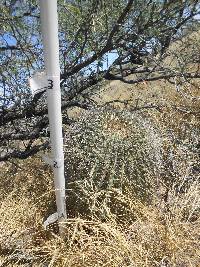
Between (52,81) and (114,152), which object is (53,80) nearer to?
(52,81)

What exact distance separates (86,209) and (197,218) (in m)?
0.93

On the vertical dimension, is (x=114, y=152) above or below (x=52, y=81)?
below

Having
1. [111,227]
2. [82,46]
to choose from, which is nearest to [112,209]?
[111,227]

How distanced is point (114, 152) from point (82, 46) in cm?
95

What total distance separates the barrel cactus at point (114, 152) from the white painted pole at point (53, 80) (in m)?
0.49

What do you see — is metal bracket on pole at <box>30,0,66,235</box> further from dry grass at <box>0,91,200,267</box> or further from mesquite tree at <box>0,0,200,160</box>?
mesquite tree at <box>0,0,200,160</box>

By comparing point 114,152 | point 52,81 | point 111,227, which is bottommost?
point 111,227

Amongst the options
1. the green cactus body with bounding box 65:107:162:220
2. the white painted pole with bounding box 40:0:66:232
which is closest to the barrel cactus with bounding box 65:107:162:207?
the green cactus body with bounding box 65:107:162:220

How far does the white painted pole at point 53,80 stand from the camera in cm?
316

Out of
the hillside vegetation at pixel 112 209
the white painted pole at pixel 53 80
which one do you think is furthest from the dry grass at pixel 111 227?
the white painted pole at pixel 53 80

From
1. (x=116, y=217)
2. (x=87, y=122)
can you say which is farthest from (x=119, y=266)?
(x=87, y=122)

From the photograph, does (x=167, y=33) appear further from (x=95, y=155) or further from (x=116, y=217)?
(x=116, y=217)

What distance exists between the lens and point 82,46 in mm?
4762

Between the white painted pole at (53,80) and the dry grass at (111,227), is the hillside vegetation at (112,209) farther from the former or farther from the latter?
the white painted pole at (53,80)
